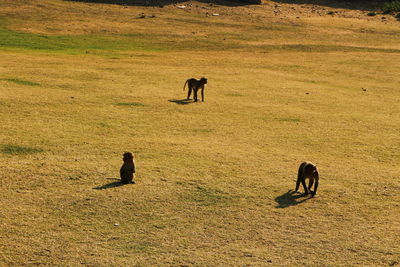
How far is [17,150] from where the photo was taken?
43.2 feet

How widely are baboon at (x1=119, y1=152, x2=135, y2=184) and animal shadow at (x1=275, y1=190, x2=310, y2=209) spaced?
2770 mm

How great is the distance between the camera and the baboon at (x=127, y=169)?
11172mm

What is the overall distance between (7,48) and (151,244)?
911 inches

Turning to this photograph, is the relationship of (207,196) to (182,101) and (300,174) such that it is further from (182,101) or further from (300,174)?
(182,101)

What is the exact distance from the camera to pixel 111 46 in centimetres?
3256

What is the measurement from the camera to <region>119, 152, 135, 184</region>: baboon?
11.2 metres

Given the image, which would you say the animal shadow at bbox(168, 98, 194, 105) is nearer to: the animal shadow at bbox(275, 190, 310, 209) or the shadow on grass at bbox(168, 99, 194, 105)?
the shadow on grass at bbox(168, 99, 194, 105)

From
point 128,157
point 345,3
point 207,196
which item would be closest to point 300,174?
point 207,196

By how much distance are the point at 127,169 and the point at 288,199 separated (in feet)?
10.00

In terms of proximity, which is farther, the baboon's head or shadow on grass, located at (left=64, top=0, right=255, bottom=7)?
shadow on grass, located at (left=64, top=0, right=255, bottom=7)

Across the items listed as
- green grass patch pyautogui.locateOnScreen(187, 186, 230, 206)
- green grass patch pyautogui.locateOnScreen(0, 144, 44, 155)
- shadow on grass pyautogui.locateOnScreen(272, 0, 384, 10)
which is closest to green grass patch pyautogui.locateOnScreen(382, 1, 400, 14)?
shadow on grass pyautogui.locateOnScreen(272, 0, 384, 10)

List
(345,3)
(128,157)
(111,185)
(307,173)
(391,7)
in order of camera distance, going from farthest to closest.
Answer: (345,3)
(391,7)
(111,185)
(128,157)
(307,173)

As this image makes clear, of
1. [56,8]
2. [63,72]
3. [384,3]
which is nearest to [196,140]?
[63,72]

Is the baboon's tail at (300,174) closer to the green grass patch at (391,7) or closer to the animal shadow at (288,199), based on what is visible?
the animal shadow at (288,199)
